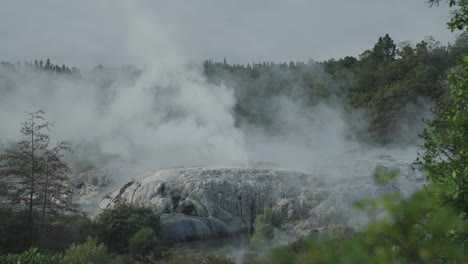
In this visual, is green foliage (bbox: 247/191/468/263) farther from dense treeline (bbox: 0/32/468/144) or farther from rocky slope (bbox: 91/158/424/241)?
dense treeline (bbox: 0/32/468/144)

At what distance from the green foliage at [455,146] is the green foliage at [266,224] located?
1388 cm

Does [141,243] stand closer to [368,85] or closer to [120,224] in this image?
[120,224]

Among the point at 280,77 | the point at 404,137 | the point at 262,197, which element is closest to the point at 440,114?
the point at 262,197

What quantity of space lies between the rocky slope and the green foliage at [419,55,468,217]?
1740 cm

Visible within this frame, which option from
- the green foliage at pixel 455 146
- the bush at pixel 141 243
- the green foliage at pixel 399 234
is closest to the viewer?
the green foliage at pixel 399 234

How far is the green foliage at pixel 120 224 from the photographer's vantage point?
1808 cm

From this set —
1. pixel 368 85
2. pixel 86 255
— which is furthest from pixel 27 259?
pixel 368 85

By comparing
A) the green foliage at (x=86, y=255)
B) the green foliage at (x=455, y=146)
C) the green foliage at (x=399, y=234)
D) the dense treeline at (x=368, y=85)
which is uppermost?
the dense treeline at (x=368, y=85)

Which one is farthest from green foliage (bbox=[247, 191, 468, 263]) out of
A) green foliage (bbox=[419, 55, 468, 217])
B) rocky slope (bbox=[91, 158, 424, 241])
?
rocky slope (bbox=[91, 158, 424, 241])

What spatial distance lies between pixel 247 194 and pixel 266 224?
23.5 ft

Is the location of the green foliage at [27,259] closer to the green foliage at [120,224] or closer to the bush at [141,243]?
the bush at [141,243]

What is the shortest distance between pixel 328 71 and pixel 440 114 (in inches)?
2461

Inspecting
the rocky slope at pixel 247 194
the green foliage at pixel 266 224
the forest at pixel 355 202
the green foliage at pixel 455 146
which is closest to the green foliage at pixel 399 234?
the forest at pixel 355 202

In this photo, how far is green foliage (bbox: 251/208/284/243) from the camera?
65.2ft
